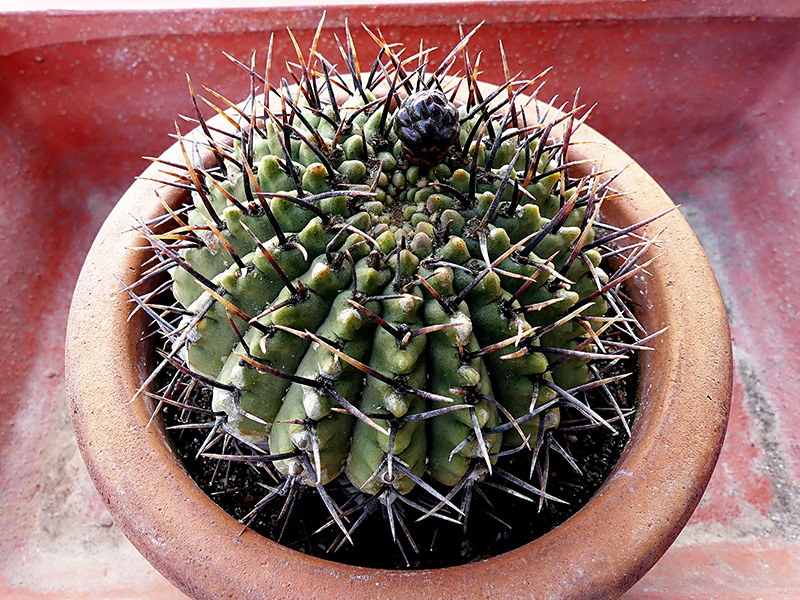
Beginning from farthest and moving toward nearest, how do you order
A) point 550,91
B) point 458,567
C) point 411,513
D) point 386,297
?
1. point 550,91
2. point 411,513
3. point 458,567
4. point 386,297

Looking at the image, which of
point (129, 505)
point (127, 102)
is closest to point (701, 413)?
Answer: point (129, 505)

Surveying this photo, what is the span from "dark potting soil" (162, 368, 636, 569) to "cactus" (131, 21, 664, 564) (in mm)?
103

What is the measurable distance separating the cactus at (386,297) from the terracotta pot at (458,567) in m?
0.09

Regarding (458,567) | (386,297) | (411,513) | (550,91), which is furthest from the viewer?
(550,91)

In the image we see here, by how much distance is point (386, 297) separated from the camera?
565 mm

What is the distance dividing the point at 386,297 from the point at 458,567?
34 cm

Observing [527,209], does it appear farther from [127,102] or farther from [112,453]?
[127,102]

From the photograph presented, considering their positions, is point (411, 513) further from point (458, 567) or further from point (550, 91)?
point (550, 91)

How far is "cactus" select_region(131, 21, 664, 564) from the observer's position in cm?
58

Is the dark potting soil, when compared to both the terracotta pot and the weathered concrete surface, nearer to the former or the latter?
the terracotta pot

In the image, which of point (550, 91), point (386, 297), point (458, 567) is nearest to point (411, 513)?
point (458, 567)

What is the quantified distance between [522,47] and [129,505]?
1150 millimetres

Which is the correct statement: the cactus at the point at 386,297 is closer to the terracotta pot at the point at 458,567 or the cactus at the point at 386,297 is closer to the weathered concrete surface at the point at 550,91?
the terracotta pot at the point at 458,567

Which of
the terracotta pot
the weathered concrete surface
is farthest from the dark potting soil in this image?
the weathered concrete surface
